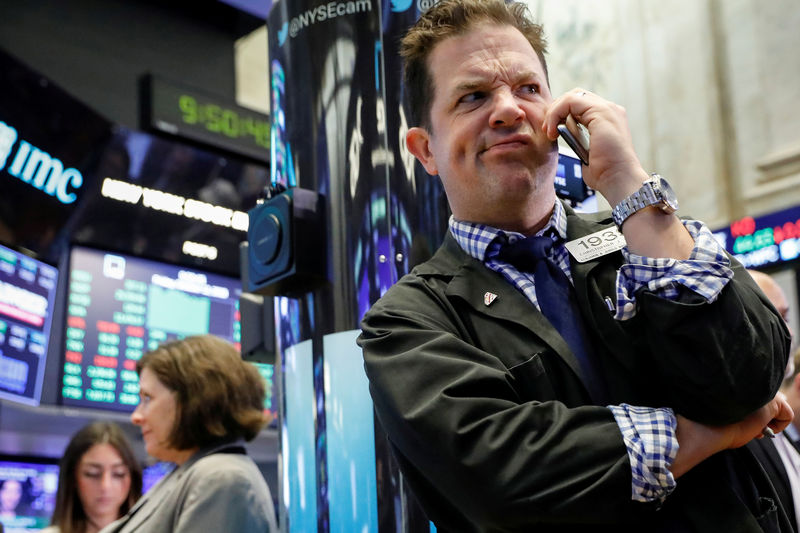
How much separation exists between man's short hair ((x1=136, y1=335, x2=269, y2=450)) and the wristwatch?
1.86 metres

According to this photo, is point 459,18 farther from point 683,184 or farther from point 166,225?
point 683,184

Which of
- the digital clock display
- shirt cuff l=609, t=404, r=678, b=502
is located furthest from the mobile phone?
the digital clock display

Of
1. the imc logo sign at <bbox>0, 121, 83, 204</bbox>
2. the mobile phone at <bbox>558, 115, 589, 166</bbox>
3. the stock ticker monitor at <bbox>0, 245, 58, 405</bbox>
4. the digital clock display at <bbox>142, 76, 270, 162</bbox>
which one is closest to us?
the mobile phone at <bbox>558, 115, 589, 166</bbox>

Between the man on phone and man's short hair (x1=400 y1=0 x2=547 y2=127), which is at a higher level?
man's short hair (x1=400 y1=0 x2=547 y2=127)

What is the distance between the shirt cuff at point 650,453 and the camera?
1.27 metres

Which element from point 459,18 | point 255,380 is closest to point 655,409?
point 459,18

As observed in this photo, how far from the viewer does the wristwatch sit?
1.45 metres

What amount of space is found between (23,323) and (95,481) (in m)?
1.28

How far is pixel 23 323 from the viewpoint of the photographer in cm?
518

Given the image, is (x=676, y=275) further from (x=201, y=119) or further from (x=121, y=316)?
(x=201, y=119)

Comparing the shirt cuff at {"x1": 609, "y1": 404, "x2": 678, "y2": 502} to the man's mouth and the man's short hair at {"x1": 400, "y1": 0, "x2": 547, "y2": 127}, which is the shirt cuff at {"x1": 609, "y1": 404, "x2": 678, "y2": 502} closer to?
the man's mouth

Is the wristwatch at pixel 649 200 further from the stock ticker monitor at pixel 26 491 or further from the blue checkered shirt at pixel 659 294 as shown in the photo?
the stock ticker monitor at pixel 26 491

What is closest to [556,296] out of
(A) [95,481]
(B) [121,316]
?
(A) [95,481]

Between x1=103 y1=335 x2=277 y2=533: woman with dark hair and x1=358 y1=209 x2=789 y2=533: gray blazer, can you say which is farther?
x1=103 y1=335 x2=277 y2=533: woman with dark hair
